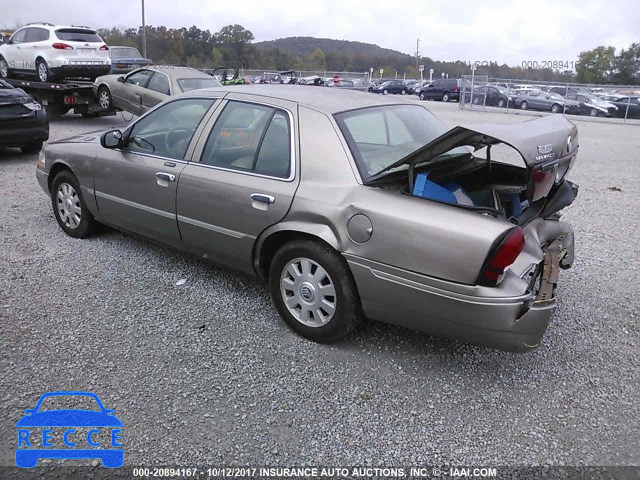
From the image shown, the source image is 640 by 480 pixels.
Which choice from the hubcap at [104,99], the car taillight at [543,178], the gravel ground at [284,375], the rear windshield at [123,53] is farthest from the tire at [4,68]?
the car taillight at [543,178]

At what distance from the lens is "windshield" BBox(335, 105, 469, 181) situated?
340 cm

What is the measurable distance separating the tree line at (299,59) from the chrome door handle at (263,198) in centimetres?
3983

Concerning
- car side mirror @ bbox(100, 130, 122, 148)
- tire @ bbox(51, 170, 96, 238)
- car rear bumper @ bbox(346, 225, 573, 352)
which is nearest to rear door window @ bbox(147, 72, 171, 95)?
tire @ bbox(51, 170, 96, 238)

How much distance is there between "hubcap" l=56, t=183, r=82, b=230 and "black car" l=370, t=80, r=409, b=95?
118 ft

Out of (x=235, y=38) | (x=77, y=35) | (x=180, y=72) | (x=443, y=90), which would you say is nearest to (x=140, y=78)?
(x=180, y=72)

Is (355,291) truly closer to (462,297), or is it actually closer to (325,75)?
(462,297)

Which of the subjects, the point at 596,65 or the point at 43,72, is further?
the point at 596,65

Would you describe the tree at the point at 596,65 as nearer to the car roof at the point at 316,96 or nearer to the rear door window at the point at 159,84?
the rear door window at the point at 159,84

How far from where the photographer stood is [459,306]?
287 cm

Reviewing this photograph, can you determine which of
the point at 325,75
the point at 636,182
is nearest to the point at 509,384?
the point at 636,182

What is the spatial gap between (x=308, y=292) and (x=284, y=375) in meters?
0.55

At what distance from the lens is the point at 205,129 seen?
4.02 metres

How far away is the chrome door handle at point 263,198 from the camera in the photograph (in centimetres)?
349

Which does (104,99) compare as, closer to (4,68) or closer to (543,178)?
(4,68)
